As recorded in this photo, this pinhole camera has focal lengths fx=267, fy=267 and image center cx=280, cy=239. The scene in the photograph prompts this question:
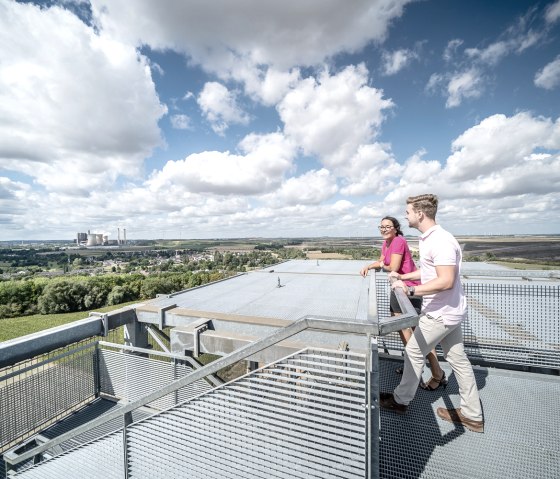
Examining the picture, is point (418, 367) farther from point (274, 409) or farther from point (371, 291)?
point (274, 409)

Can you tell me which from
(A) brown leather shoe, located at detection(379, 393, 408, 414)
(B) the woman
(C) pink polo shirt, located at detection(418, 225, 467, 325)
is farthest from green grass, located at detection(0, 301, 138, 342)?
(C) pink polo shirt, located at detection(418, 225, 467, 325)

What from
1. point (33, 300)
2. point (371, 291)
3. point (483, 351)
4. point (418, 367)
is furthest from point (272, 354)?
point (33, 300)

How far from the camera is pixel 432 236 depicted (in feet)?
8.50

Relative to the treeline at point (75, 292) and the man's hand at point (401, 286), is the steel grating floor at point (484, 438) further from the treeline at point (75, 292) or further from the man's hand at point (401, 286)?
the treeline at point (75, 292)

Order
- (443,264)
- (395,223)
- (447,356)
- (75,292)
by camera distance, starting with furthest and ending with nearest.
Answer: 1. (75,292)
2. (395,223)
3. (447,356)
4. (443,264)

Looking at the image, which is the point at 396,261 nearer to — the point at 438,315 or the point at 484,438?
the point at 438,315

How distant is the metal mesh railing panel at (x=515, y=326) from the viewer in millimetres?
3822

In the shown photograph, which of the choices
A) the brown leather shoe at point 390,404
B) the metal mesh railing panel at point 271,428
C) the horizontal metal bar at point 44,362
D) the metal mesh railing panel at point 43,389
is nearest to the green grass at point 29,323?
the metal mesh railing panel at point 43,389

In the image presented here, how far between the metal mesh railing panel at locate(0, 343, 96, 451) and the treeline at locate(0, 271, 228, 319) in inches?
1789

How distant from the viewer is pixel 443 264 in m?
2.37

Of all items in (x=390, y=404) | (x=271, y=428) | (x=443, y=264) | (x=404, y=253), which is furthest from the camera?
(x=404, y=253)

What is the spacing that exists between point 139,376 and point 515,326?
6.32 m

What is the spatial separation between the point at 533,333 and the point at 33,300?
2537 inches

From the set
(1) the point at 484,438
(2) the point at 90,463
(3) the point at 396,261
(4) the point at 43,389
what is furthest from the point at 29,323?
(1) the point at 484,438
